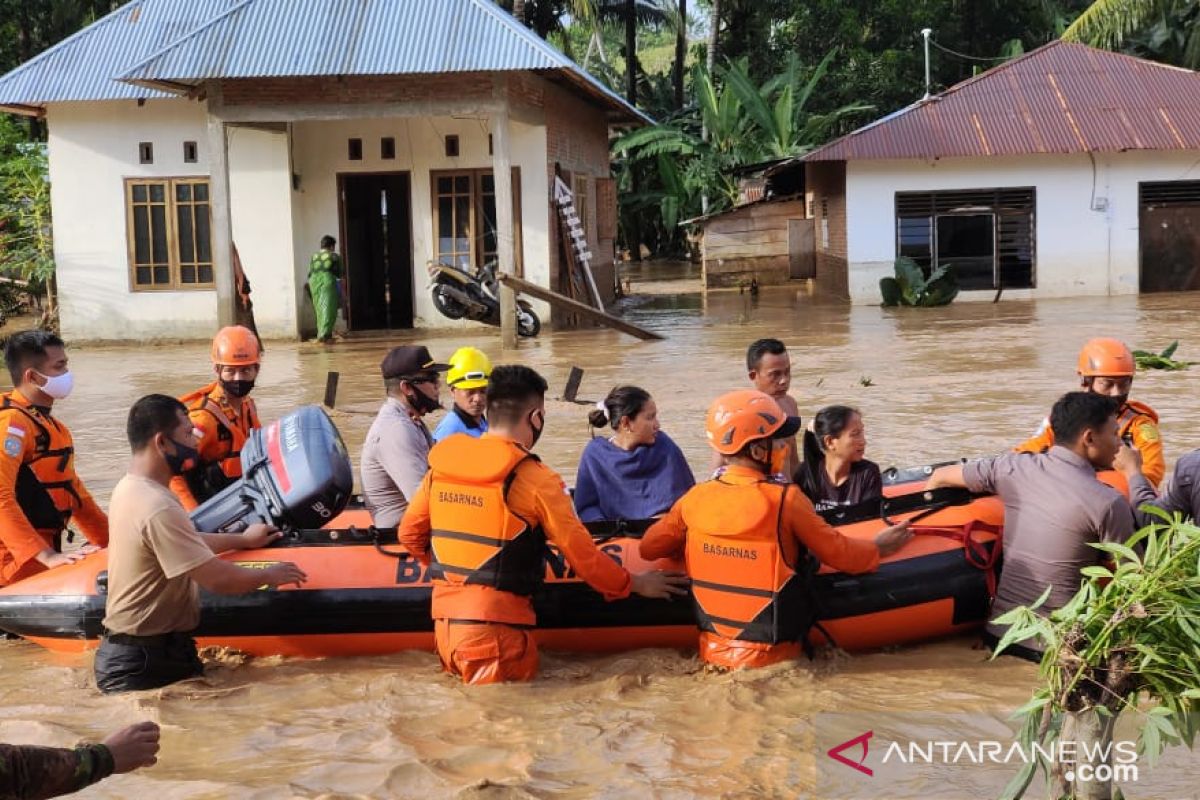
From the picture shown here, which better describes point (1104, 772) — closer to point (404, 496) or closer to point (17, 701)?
point (404, 496)

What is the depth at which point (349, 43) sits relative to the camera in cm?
1653

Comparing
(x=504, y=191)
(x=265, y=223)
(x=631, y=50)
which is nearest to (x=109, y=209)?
(x=265, y=223)

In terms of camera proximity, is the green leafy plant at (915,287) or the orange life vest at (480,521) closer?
the orange life vest at (480,521)

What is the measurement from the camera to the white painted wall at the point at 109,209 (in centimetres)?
1877

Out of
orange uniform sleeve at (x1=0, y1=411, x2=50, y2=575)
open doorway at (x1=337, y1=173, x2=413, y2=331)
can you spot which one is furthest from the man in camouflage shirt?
open doorway at (x1=337, y1=173, x2=413, y2=331)

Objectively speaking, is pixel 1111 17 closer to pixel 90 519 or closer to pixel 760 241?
pixel 760 241

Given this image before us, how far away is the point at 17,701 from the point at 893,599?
327cm

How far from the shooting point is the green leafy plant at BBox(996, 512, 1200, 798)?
9.90ft

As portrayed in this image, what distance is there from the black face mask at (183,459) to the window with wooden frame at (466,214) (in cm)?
1322

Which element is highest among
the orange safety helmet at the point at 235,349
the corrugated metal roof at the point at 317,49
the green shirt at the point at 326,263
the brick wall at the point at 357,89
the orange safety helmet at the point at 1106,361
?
the corrugated metal roof at the point at 317,49

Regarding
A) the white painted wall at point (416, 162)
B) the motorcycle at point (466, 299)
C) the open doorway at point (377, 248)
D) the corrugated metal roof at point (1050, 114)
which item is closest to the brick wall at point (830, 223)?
the corrugated metal roof at point (1050, 114)

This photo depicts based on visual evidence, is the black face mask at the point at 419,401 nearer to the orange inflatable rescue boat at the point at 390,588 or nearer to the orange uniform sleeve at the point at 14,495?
the orange inflatable rescue boat at the point at 390,588

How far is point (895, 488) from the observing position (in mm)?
6262

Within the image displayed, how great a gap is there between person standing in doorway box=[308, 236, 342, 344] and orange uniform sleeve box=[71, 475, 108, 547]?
39.8 feet
